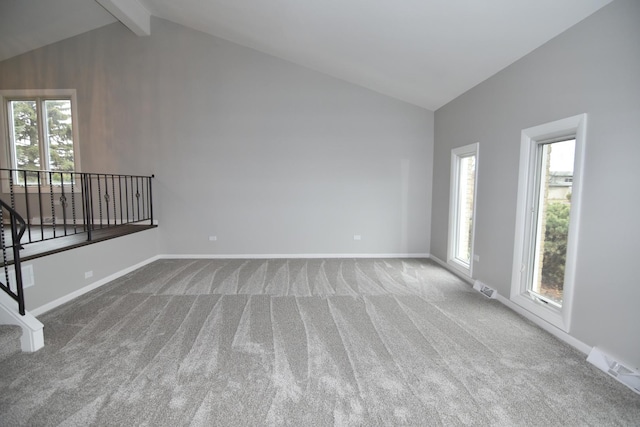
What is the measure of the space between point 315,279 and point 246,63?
389 cm

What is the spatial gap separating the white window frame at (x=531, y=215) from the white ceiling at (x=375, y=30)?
0.83 m

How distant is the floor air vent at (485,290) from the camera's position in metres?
3.56

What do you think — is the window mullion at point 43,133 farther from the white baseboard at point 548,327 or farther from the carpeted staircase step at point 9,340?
the white baseboard at point 548,327

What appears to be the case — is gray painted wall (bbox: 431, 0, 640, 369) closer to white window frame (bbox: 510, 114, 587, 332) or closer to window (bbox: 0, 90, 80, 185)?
white window frame (bbox: 510, 114, 587, 332)

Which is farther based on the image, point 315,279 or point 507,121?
point 315,279

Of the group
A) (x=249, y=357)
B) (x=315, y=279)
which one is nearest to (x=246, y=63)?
(x=315, y=279)

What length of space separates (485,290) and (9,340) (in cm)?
467

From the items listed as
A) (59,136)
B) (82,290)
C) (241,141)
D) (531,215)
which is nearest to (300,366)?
(531,215)

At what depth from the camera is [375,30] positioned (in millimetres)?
3439

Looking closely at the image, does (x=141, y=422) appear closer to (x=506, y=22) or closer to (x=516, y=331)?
(x=516, y=331)

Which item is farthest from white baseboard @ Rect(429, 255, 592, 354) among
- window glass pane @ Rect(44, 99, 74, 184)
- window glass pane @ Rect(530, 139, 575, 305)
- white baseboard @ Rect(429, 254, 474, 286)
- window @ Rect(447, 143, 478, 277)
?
window glass pane @ Rect(44, 99, 74, 184)

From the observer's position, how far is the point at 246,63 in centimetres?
529

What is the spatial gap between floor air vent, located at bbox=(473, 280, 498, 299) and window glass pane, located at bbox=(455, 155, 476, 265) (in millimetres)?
576

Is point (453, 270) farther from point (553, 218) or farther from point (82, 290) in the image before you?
point (82, 290)
